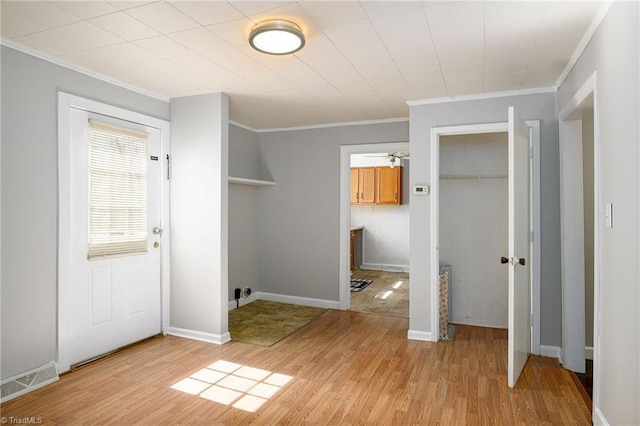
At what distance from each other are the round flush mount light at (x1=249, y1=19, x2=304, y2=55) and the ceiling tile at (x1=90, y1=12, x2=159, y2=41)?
0.67 meters

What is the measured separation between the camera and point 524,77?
3.18 metres

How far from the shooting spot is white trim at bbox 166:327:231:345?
145 inches

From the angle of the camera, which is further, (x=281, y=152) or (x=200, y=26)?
(x=281, y=152)

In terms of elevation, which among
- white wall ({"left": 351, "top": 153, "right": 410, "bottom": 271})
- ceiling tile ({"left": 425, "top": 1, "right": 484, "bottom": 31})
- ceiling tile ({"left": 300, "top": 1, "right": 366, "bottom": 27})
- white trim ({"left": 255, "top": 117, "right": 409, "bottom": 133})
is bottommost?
white wall ({"left": 351, "top": 153, "right": 410, "bottom": 271})

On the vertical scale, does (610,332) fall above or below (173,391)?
above

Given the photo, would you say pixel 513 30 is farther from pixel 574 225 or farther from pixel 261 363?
pixel 261 363

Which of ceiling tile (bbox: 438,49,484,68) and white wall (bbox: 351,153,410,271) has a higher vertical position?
ceiling tile (bbox: 438,49,484,68)

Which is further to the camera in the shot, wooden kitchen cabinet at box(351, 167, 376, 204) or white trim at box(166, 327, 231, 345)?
wooden kitchen cabinet at box(351, 167, 376, 204)

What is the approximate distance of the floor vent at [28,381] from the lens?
2.55m

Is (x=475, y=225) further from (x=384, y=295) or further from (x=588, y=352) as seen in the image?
(x=384, y=295)

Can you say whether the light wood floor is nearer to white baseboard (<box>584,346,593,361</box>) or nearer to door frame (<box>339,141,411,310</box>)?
white baseboard (<box>584,346,593,361</box>)

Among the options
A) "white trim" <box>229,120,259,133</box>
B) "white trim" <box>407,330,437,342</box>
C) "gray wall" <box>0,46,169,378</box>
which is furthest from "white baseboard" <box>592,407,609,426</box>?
"white trim" <box>229,120,259,133</box>

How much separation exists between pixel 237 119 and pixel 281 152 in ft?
2.65

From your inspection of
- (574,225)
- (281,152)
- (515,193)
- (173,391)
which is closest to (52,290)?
(173,391)
